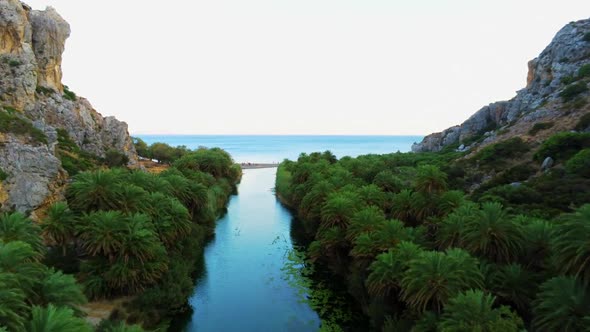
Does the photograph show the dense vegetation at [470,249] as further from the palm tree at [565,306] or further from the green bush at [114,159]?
the green bush at [114,159]

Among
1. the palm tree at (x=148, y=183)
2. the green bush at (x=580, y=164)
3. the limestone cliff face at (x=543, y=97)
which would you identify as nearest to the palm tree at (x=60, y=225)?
the palm tree at (x=148, y=183)

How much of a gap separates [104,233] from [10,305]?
1408 cm

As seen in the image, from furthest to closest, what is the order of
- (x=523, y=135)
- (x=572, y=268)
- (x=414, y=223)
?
(x=523, y=135) → (x=414, y=223) → (x=572, y=268)

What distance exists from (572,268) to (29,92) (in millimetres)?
72163

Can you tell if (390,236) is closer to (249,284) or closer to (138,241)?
(249,284)

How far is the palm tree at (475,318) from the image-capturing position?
18.4 meters

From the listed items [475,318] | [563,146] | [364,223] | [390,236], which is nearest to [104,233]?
[364,223]

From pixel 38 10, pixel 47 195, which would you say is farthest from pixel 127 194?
pixel 38 10

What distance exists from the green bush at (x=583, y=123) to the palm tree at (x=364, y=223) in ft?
141

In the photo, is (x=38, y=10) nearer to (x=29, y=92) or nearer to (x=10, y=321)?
(x=29, y=92)

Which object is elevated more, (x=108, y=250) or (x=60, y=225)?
(x=60, y=225)

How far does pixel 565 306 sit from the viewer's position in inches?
716

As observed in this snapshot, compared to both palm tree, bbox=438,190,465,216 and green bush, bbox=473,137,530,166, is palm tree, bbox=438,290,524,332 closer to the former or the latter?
palm tree, bbox=438,190,465,216

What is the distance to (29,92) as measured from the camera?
205 ft
